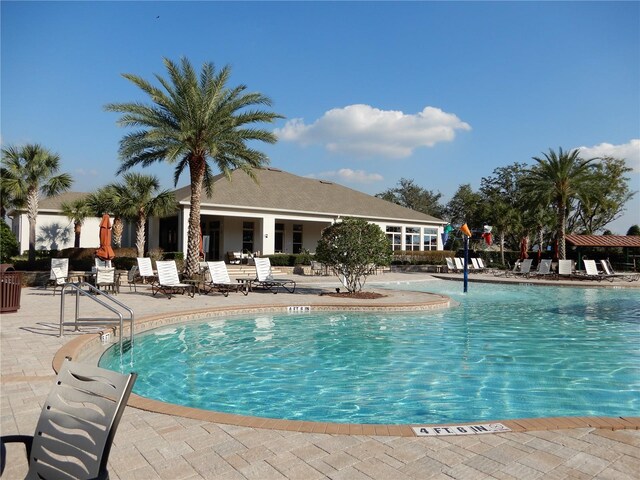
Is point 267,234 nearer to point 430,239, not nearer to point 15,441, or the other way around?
point 430,239

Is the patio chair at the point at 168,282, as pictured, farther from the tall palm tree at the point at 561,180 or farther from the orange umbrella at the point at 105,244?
the tall palm tree at the point at 561,180

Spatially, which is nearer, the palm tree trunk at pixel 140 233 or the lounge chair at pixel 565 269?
the lounge chair at pixel 565 269

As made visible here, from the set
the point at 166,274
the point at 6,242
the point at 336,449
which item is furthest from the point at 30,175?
the point at 336,449

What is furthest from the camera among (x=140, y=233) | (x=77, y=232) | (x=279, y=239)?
(x=279, y=239)

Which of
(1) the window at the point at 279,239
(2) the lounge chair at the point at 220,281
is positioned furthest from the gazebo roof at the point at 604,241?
(2) the lounge chair at the point at 220,281

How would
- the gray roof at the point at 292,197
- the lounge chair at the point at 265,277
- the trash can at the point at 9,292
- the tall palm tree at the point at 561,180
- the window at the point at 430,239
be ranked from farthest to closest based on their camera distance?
the window at the point at 430,239 < the gray roof at the point at 292,197 < the tall palm tree at the point at 561,180 < the lounge chair at the point at 265,277 < the trash can at the point at 9,292

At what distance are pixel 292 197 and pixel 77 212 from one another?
14.4 m

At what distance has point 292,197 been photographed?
3494cm

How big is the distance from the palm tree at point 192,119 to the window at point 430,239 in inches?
921

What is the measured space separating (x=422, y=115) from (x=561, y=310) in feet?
44.4

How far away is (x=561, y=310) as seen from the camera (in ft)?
47.4

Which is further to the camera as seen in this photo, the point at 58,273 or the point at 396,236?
the point at 396,236

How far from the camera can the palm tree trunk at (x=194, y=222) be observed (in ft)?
61.6

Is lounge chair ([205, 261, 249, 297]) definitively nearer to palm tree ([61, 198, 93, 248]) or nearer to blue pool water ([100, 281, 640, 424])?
blue pool water ([100, 281, 640, 424])
